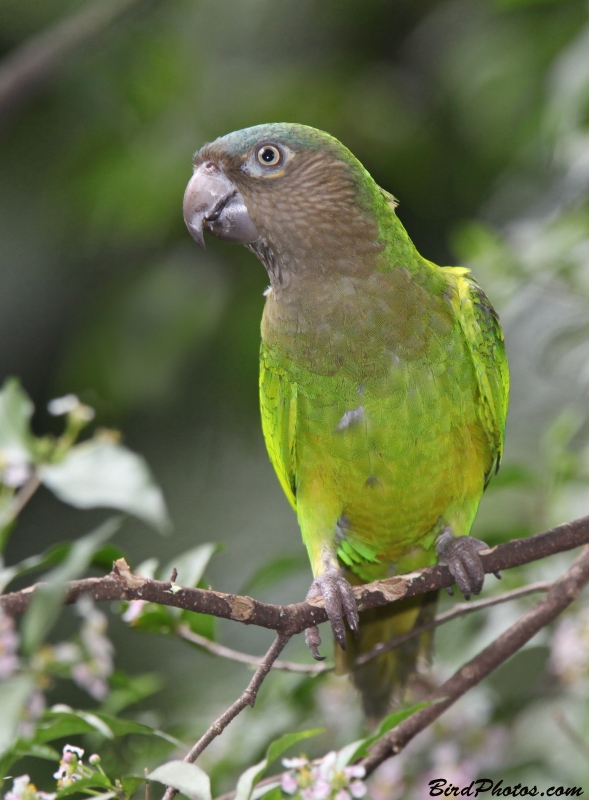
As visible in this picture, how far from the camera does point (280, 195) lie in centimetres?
238

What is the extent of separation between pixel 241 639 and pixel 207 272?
1.88 m

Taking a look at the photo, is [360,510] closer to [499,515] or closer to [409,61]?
[499,515]

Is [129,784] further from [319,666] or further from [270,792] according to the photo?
[319,666]

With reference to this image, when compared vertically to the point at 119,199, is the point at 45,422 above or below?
below

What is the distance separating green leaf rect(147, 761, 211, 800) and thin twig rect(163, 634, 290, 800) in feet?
0.15

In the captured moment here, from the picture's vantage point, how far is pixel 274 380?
265 centimetres

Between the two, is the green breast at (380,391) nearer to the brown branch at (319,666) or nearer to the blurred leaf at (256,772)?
the brown branch at (319,666)

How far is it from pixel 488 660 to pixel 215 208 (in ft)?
4.49

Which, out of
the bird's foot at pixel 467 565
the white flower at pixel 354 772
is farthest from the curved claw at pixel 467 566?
the white flower at pixel 354 772

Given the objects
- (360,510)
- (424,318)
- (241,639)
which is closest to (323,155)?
(424,318)

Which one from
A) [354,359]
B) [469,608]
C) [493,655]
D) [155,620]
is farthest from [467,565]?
[155,620]

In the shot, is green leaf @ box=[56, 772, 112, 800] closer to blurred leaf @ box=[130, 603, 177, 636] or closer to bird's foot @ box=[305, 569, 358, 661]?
blurred leaf @ box=[130, 603, 177, 636]

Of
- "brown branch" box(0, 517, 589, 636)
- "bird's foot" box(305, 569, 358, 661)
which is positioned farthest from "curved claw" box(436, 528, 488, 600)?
"bird's foot" box(305, 569, 358, 661)

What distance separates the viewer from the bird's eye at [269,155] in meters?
2.38
